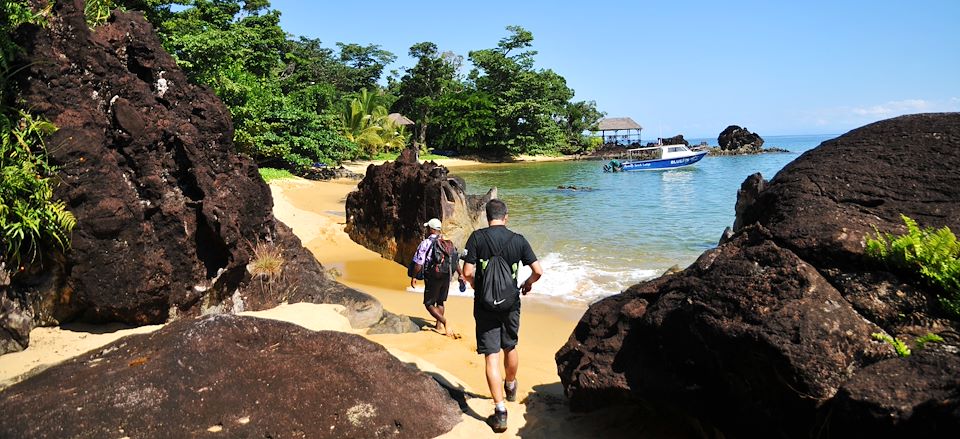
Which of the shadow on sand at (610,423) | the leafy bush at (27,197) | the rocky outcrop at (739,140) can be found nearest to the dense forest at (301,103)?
the leafy bush at (27,197)

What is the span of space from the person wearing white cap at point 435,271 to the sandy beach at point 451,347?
213 mm

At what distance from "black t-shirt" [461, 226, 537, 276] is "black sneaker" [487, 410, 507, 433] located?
3.50 feet

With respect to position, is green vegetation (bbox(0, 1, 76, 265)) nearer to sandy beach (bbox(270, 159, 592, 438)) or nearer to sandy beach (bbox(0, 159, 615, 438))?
sandy beach (bbox(0, 159, 615, 438))

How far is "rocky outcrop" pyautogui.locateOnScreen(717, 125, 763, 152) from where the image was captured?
72000mm

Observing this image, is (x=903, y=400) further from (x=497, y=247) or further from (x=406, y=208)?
(x=406, y=208)

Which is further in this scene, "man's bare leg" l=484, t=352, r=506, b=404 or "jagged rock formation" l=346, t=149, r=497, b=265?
"jagged rock formation" l=346, t=149, r=497, b=265

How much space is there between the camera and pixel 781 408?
113 inches

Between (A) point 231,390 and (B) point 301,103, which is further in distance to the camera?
(B) point 301,103

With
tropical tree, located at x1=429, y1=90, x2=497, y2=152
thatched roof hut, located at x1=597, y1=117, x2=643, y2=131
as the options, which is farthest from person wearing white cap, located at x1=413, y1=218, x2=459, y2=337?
thatched roof hut, located at x1=597, y1=117, x2=643, y2=131

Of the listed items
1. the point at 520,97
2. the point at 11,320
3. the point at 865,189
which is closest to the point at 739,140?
the point at 520,97

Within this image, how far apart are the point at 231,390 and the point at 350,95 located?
52.4 metres

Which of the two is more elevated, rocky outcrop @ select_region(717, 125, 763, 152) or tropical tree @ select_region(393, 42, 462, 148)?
tropical tree @ select_region(393, 42, 462, 148)

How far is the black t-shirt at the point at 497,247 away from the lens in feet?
14.6

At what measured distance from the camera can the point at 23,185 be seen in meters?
4.38
